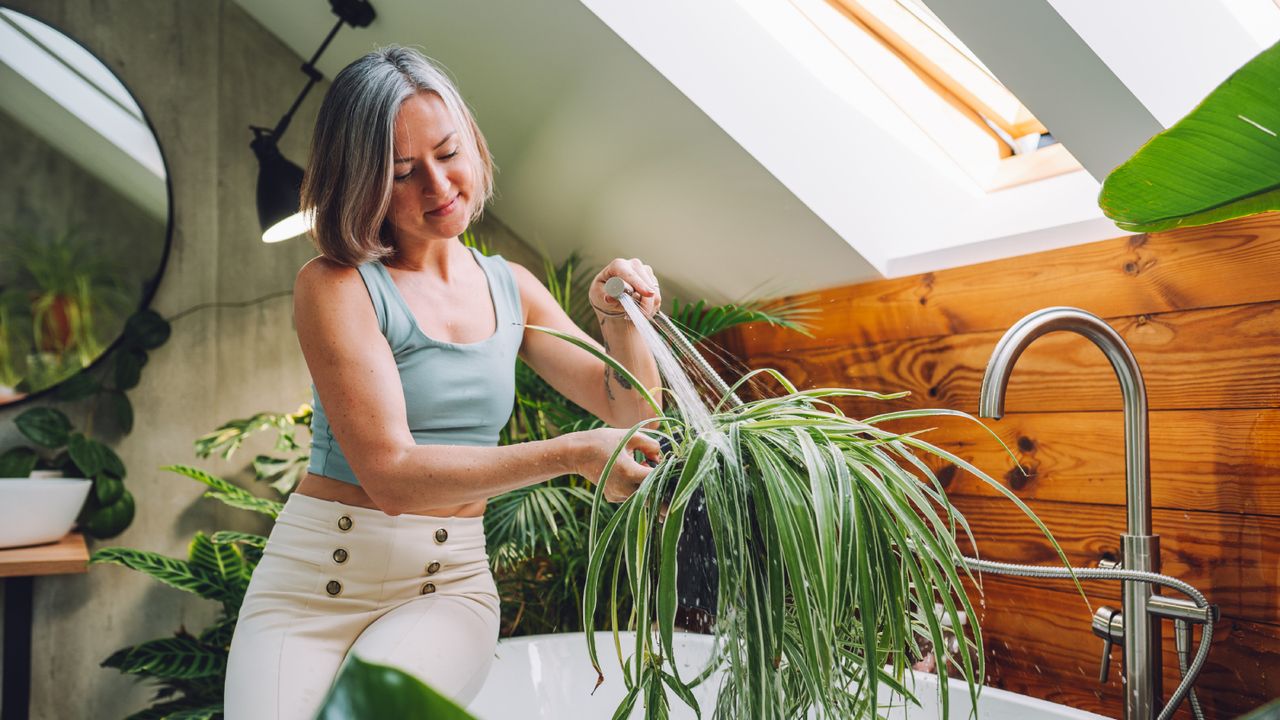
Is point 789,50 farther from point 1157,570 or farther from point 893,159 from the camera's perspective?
point 1157,570

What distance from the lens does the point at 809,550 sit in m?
0.70

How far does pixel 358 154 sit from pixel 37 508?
160cm

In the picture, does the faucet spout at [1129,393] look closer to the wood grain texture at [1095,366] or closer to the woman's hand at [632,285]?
the wood grain texture at [1095,366]

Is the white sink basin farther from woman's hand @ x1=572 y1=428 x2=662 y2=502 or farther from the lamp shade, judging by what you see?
woman's hand @ x1=572 y1=428 x2=662 y2=502

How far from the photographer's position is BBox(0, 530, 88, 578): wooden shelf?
6.51 feet

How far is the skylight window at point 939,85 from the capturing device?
70.7 inches

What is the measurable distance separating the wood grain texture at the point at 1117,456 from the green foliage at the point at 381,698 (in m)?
1.07

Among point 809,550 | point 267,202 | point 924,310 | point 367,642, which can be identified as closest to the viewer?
point 809,550

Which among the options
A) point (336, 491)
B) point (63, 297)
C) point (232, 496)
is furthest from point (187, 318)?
point (336, 491)

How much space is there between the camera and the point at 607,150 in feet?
7.12

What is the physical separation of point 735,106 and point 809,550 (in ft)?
4.18

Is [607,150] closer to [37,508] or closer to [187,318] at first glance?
[187,318]

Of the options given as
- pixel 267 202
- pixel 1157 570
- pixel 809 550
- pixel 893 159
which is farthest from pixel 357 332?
pixel 267 202

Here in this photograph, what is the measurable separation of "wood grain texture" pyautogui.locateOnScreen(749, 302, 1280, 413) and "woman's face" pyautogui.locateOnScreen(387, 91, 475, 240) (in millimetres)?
974
